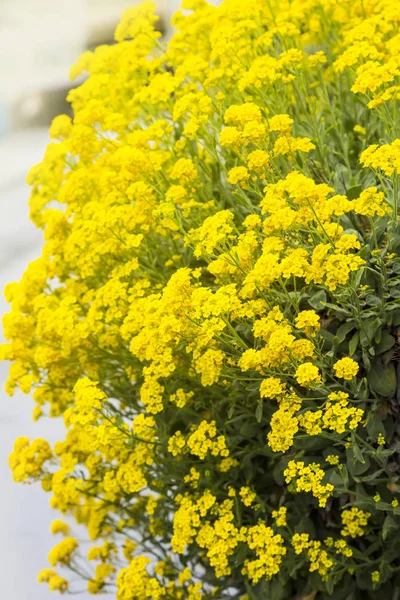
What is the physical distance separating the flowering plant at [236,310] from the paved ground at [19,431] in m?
0.60

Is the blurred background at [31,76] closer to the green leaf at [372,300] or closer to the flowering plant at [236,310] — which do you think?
the flowering plant at [236,310]

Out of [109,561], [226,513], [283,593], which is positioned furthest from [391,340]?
[109,561]

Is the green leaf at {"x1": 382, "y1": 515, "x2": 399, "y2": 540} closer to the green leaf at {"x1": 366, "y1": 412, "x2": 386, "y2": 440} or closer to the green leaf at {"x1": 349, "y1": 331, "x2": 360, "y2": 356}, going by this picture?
the green leaf at {"x1": 366, "y1": 412, "x2": 386, "y2": 440}

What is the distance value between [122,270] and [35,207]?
0.41 m

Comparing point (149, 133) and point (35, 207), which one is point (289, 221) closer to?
point (149, 133)

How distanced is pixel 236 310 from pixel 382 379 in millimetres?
262

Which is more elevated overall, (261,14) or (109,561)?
(261,14)

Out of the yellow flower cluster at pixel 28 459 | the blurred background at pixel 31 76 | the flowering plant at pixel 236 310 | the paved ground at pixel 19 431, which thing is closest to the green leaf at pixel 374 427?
the flowering plant at pixel 236 310

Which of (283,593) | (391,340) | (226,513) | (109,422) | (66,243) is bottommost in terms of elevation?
(283,593)

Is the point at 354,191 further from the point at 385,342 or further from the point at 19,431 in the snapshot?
the point at 19,431

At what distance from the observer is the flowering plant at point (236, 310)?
3.59 ft

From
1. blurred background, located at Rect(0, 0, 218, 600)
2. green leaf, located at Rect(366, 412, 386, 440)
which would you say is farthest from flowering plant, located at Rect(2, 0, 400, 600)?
blurred background, located at Rect(0, 0, 218, 600)

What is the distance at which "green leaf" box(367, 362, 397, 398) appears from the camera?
1.16 metres

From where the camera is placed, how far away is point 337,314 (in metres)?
1.19
